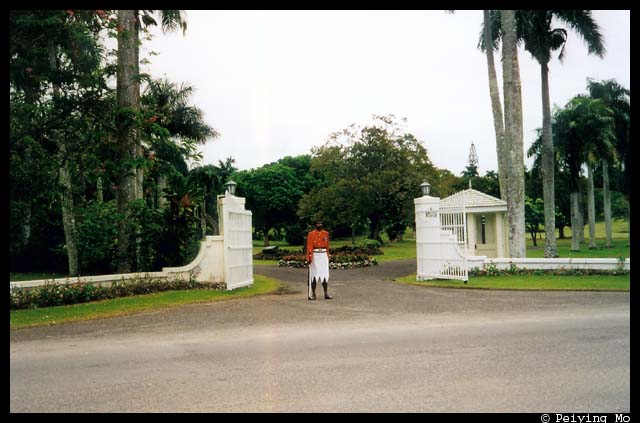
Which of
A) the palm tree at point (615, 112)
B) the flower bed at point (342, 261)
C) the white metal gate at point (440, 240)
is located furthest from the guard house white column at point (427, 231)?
the palm tree at point (615, 112)

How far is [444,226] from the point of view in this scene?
56.9ft

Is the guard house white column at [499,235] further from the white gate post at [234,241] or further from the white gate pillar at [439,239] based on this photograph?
the white gate post at [234,241]

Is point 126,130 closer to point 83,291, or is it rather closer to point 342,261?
point 83,291

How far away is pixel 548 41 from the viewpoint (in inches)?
996

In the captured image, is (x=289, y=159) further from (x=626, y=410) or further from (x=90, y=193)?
(x=626, y=410)

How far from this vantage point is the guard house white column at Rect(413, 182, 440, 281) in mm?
17094

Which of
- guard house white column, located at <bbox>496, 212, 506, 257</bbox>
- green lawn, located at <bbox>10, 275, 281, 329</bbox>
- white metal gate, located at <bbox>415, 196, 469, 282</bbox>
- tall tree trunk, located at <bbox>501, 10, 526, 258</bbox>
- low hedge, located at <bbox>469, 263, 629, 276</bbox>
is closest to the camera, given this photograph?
green lawn, located at <bbox>10, 275, 281, 329</bbox>

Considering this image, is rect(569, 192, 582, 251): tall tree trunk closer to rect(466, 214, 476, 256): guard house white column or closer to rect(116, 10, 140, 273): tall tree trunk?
rect(466, 214, 476, 256): guard house white column

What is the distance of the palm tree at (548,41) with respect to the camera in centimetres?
2439

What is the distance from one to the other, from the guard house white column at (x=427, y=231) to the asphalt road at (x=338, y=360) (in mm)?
5254

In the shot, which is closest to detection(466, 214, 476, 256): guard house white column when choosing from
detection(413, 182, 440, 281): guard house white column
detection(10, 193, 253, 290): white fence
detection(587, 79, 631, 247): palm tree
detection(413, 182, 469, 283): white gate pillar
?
detection(413, 182, 469, 283): white gate pillar

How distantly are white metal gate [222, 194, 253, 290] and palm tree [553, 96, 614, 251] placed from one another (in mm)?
26764

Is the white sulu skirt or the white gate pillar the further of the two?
the white gate pillar
